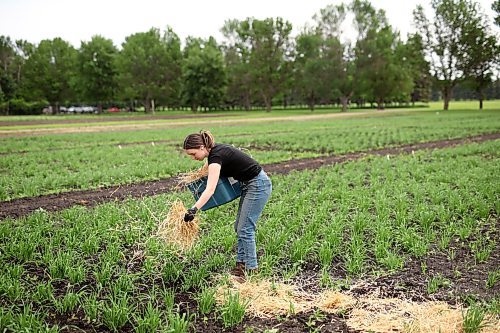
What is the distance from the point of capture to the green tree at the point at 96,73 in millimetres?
68938

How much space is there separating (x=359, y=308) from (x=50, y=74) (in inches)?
3318

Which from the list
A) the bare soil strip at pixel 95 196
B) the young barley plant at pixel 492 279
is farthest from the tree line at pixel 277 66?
the young barley plant at pixel 492 279

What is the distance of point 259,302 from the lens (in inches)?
178

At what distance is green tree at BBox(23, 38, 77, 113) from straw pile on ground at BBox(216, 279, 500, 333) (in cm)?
7650

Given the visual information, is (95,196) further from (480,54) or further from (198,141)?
(480,54)

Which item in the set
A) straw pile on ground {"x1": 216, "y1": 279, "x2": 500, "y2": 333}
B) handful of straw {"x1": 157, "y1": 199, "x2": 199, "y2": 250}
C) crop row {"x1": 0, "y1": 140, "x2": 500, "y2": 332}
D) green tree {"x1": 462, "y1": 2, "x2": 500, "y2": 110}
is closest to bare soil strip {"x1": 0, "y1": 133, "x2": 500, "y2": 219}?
crop row {"x1": 0, "y1": 140, "x2": 500, "y2": 332}

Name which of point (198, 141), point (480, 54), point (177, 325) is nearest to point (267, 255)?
point (198, 141)

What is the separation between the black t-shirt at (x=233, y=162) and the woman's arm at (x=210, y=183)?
0.23 ft

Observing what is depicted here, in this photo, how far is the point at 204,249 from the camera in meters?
5.94

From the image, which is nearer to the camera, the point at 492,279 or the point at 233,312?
the point at 233,312

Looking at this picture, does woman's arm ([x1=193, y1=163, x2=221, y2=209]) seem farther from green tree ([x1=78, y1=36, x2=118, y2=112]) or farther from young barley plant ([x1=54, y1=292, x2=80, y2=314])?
green tree ([x1=78, y1=36, x2=118, y2=112])

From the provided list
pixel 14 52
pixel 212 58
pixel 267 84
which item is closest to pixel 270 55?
pixel 267 84

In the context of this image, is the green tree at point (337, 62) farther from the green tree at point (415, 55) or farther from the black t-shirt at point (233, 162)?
A: the black t-shirt at point (233, 162)

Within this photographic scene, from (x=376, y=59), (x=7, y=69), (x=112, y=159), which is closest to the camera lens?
(x=112, y=159)
